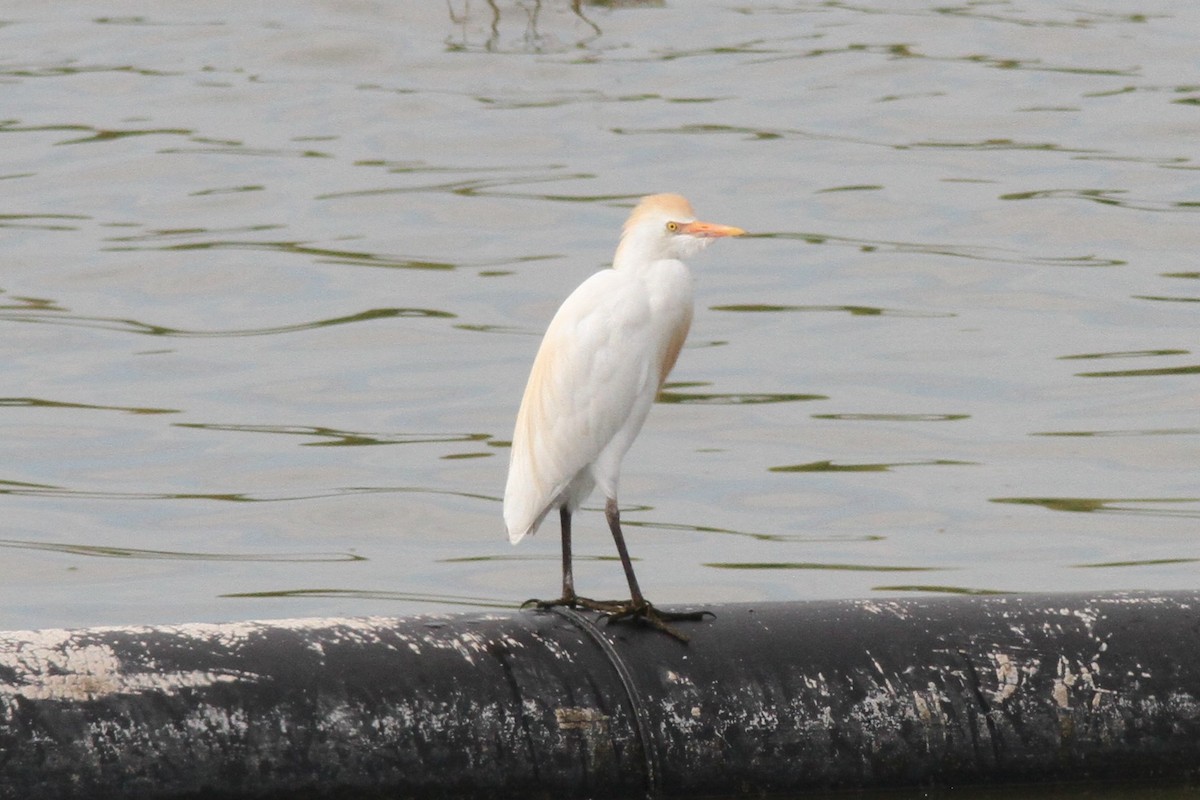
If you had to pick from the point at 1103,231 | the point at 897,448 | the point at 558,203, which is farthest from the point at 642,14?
the point at 897,448

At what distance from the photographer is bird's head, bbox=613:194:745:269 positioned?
16.3 ft

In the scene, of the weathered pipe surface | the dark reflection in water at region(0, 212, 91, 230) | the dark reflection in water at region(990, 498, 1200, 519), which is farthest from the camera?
the dark reflection in water at region(0, 212, 91, 230)

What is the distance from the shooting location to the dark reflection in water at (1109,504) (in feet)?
31.2

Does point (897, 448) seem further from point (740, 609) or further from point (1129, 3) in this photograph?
point (1129, 3)

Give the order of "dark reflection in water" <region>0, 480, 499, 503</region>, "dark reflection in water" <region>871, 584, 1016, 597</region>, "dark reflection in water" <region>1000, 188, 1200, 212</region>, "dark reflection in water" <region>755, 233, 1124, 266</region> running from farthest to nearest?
"dark reflection in water" <region>1000, 188, 1200, 212</region>
"dark reflection in water" <region>755, 233, 1124, 266</region>
"dark reflection in water" <region>0, 480, 499, 503</region>
"dark reflection in water" <region>871, 584, 1016, 597</region>

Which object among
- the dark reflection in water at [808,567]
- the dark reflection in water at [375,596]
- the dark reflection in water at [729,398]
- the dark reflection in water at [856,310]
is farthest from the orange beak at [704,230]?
the dark reflection in water at [856,310]

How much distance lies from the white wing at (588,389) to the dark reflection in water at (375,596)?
3.13m

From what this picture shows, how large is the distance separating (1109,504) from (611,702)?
564 cm

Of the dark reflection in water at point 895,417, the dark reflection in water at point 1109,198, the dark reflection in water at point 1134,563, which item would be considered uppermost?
the dark reflection in water at point 1109,198

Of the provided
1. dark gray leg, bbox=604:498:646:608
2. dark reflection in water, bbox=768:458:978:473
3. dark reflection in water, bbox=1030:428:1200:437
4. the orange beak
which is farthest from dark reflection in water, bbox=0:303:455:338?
the orange beak

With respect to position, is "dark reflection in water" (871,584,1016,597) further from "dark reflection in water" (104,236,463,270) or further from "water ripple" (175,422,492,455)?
"dark reflection in water" (104,236,463,270)

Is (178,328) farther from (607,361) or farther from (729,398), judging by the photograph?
(607,361)

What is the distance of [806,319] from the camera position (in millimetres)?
13086

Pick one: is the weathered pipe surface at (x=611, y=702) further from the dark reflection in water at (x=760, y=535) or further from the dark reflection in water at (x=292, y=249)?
the dark reflection in water at (x=292, y=249)
